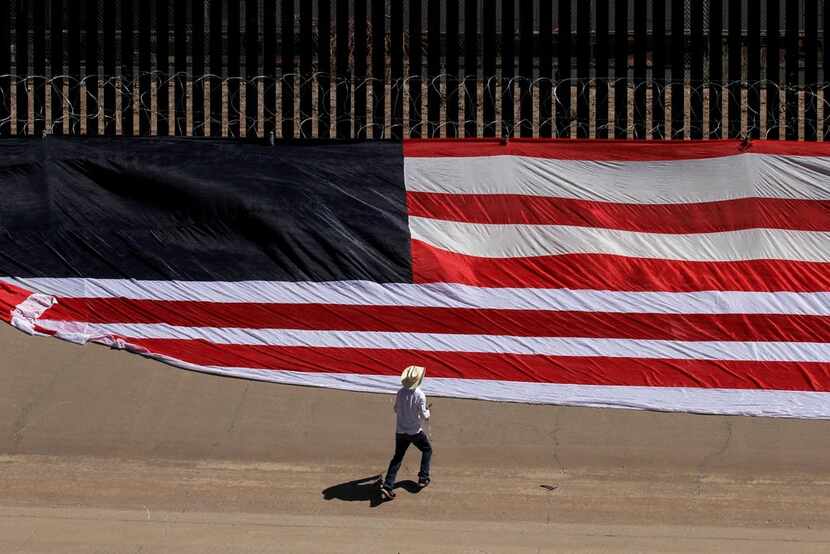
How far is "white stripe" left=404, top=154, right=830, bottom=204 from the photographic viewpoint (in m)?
12.1

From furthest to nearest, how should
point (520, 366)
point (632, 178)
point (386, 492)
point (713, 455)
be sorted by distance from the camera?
1. point (632, 178)
2. point (520, 366)
3. point (713, 455)
4. point (386, 492)

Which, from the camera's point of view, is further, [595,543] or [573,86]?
[573,86]

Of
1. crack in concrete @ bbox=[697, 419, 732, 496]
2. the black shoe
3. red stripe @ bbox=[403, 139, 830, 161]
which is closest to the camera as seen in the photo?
the black shoe

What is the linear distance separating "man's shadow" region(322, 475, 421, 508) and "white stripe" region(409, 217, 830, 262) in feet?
7.99

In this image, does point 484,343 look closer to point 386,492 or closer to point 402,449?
point 402,449

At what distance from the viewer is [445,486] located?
1070cm

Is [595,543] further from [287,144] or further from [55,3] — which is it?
[55,3]

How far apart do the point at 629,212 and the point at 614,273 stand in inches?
23.2

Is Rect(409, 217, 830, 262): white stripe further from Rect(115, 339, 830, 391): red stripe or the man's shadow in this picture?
the man's shadow

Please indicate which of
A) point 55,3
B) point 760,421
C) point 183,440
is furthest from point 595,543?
point 55,3

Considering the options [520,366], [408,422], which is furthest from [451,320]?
[408,422]

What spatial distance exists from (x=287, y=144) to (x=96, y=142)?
1.76 m

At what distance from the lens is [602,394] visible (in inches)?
464

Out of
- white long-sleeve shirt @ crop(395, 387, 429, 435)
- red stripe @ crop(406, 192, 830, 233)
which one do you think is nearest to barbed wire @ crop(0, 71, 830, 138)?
red stripe @ crop(406, 192, 830, 233)
